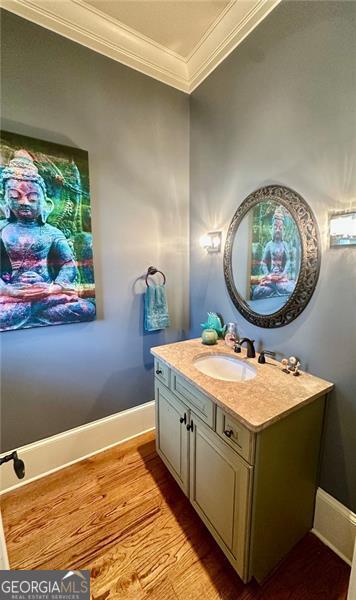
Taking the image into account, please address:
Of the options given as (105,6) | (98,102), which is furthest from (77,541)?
(105,6)

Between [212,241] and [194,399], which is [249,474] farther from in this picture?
[212,241]

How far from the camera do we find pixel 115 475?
1.72 metres

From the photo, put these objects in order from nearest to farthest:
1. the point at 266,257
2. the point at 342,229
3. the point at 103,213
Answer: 1. the point at 342,229
2. the point at 266,257
3. the point at 103,213

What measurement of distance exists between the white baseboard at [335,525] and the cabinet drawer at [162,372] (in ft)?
3.30

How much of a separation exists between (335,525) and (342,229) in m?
1.48

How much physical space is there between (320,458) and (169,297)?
149cm

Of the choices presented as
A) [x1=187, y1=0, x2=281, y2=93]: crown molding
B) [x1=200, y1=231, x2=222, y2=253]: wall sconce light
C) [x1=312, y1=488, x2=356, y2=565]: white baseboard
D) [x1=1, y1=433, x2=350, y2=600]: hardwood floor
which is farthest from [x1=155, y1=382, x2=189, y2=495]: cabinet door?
[x1=187, y1=0, x2=281, y2=93]: crown molding

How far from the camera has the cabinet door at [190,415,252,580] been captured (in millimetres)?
1027

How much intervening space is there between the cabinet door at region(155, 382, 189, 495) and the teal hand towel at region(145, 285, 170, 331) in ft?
1.64

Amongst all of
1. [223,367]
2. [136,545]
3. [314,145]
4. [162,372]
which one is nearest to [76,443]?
[136,545]

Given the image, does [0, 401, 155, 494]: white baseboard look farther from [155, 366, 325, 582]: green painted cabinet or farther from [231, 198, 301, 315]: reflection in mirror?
[231, 198, 301, 315]: reflection in mirror

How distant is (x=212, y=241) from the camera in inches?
75.3

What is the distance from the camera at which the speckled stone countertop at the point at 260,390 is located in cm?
99

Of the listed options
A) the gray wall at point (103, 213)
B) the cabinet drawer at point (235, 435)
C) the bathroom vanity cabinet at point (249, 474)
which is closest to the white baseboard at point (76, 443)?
the gray wall at point (103, 213)
